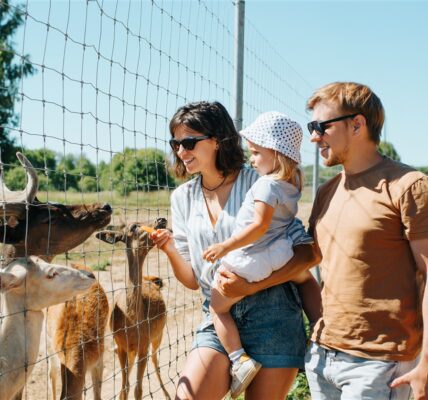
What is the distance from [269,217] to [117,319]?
3512 mm

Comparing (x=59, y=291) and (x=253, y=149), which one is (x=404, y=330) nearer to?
(x=253, y=149)

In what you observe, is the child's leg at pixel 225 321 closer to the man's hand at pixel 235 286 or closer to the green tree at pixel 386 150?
the man's hand at pixel 235 286

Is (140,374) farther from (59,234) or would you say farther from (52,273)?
(52,273)

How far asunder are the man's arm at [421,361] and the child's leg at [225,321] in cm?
80

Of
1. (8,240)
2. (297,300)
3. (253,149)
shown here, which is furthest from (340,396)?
(8,240)

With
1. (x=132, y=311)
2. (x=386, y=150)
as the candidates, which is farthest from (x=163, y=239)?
(x=386, y=150)

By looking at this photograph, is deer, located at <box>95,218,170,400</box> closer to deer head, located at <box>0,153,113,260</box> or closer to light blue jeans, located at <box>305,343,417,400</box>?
deer head, located at <box>0,153,113,260</box>

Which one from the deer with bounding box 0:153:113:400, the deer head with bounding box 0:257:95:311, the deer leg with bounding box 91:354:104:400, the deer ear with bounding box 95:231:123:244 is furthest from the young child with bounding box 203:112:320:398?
the deer leg with bounding box 91:354:104:400

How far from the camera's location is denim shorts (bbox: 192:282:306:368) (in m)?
2.90

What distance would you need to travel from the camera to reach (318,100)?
8.80ft

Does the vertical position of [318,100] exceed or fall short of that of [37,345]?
it exceeds it

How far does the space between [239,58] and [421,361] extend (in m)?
3.23

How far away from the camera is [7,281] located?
349 centimetres

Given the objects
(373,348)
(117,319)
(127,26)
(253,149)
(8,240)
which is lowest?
(117,319)
